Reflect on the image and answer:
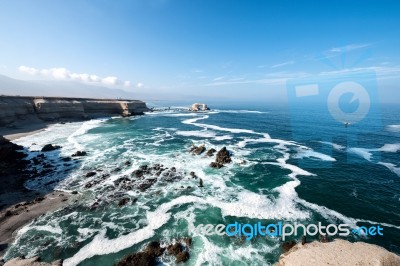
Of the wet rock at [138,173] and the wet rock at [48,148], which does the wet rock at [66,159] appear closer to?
the wet rock at [48,148]

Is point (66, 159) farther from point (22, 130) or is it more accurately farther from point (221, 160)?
point (22, 130)

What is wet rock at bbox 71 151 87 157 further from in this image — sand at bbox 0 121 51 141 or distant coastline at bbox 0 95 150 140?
distant coastline at bbox 0 95 150 140

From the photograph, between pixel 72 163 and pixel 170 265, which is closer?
pixel 170 265

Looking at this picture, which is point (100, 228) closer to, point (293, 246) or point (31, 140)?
point (293, 246)

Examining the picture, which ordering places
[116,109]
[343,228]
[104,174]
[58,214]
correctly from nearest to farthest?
[343,228], [58,214], [104,174], [116,109]

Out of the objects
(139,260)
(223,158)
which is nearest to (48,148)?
(223,158)

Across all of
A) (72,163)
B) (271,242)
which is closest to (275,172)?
(271,242)
